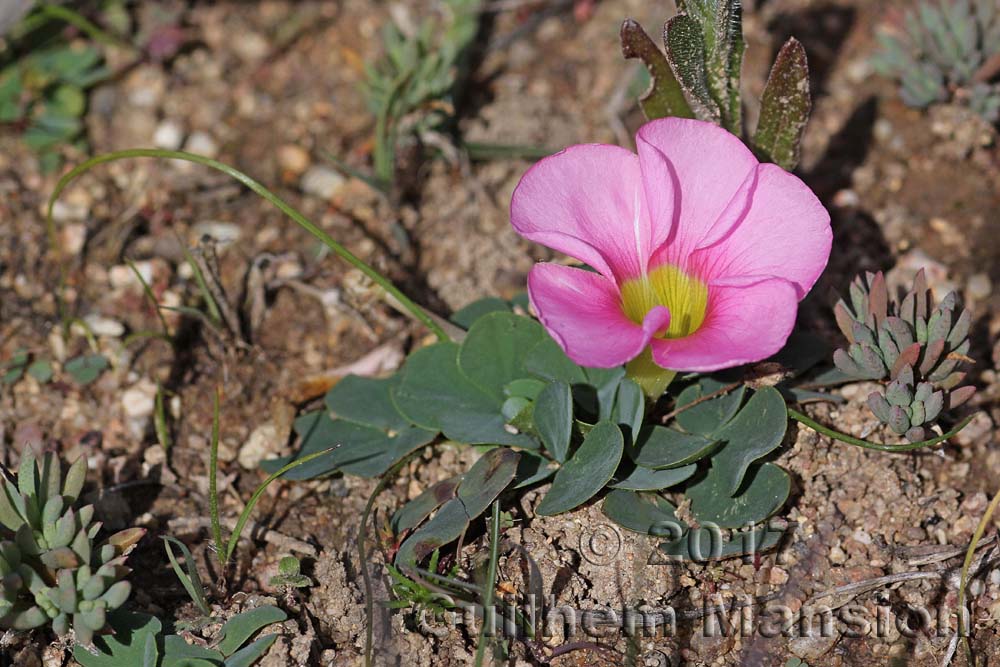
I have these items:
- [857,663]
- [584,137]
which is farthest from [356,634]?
[584,137]

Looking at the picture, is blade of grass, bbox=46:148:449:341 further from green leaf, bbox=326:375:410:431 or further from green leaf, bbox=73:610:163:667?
green leaf, bbox=73:610:163:667

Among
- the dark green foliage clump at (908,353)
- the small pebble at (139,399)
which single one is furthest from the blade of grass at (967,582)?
the small pebble at (139,399)

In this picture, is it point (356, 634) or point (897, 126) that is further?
point (897, 126)

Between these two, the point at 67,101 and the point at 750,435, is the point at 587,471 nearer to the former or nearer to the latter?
the point at 750,435

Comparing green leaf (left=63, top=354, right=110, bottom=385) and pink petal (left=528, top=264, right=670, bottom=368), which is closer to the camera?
pink petal (left=528, top=264, right=670, bottom=368)

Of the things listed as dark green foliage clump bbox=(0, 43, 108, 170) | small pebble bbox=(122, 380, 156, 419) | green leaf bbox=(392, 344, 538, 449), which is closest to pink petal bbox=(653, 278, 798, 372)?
green leaf bbox=(392, 344, 538, 449)

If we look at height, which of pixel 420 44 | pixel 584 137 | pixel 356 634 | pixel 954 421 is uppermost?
pixel 420 44

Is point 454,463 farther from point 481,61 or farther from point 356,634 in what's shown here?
point 481,61
